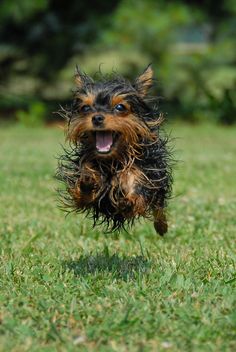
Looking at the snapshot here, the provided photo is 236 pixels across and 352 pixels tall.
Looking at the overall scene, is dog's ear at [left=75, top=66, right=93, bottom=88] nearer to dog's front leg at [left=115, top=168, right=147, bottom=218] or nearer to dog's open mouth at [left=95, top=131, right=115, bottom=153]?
dog's open mouth at [left=95, top=131, right=115, bottom=153]

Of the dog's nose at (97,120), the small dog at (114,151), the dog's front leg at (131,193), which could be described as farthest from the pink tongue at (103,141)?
the dog's front leg at (131,193)

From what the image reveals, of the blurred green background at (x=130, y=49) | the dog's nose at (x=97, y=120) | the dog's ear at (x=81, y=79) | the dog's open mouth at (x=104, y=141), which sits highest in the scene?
the blurred green background at (x=130, y=49)

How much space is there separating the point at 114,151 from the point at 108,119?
247 millimetres

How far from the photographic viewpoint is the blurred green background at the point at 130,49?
20625mm

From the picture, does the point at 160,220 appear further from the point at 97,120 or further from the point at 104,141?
the point at 97,120

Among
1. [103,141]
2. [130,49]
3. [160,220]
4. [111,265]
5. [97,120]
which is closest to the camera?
[97,120]

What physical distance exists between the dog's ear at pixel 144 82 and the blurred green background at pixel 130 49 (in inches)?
597

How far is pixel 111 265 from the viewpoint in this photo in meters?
5.65

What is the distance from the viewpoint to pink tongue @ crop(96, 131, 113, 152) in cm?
469

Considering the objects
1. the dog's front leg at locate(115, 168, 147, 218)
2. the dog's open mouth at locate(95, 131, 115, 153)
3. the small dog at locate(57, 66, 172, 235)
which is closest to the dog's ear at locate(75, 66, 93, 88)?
the small dog at locate(57, 66, 172, 235)

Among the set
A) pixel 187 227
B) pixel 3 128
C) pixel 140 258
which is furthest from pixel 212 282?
pixel 3 128

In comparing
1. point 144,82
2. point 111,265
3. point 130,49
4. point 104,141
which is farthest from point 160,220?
point 130,49

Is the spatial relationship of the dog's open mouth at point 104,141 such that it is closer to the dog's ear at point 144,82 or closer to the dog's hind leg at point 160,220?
the dog's ear at point 144,82

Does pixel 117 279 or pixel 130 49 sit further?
pixel 130 49
